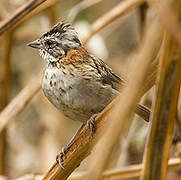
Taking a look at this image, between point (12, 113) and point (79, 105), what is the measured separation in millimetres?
496

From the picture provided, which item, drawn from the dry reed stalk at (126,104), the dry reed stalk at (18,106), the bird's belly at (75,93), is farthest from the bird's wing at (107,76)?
the dry reed stalk at (126,104)

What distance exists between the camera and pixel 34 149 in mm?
4848

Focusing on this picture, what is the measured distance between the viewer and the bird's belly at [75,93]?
2.90m

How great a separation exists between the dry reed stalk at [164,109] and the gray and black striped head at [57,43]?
5.54 feet

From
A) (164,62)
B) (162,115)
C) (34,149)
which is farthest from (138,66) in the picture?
(34,149)

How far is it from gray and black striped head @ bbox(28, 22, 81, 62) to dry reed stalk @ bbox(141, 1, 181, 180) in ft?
5.54

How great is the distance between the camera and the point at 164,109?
4.90 feet

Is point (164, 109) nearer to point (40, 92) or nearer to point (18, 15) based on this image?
point (18, 15)

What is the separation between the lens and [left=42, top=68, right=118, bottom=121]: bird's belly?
290cm

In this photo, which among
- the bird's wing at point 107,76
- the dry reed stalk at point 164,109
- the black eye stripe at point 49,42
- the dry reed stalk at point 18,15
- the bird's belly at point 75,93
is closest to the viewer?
the dry reed stalk at point 164,109

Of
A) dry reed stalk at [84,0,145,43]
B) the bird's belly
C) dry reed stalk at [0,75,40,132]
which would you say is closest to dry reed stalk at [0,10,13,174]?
dry reed stalk at [0,75,40,132]

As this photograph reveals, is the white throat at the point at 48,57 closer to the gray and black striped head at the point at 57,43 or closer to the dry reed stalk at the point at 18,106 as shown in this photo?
the gray and black striped head at the point at 57,43

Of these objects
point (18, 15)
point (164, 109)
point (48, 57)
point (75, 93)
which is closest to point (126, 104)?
point (164, 109)

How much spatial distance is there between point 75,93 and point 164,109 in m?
1.44
